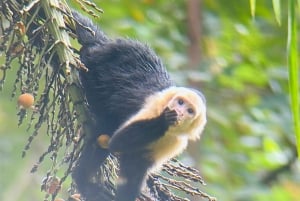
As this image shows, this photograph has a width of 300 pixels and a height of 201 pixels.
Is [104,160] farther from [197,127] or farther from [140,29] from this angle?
[140,29]

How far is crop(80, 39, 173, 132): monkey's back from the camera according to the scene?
7.80 ft

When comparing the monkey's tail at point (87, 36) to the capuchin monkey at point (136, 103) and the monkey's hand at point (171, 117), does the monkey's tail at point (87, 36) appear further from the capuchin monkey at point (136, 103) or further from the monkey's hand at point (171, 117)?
the monkey's hand at point (171, 117)

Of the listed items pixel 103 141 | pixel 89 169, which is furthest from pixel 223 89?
pixel 89 169

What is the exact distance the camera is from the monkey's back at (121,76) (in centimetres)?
238

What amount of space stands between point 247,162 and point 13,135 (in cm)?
112

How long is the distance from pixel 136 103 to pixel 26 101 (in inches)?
29.8

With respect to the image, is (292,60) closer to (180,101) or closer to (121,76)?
(180,101)

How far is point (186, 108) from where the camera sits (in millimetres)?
2355

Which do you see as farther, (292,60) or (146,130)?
(146,130)

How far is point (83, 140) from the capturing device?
1.86 m

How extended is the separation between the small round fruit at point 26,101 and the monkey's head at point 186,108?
70cm

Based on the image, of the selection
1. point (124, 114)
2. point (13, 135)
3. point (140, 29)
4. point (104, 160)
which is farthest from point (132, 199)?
point (140, 29)

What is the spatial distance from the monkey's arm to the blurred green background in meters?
0.88

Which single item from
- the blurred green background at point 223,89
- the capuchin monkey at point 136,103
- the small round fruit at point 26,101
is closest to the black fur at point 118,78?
the capuchin monkey at point 136,103
